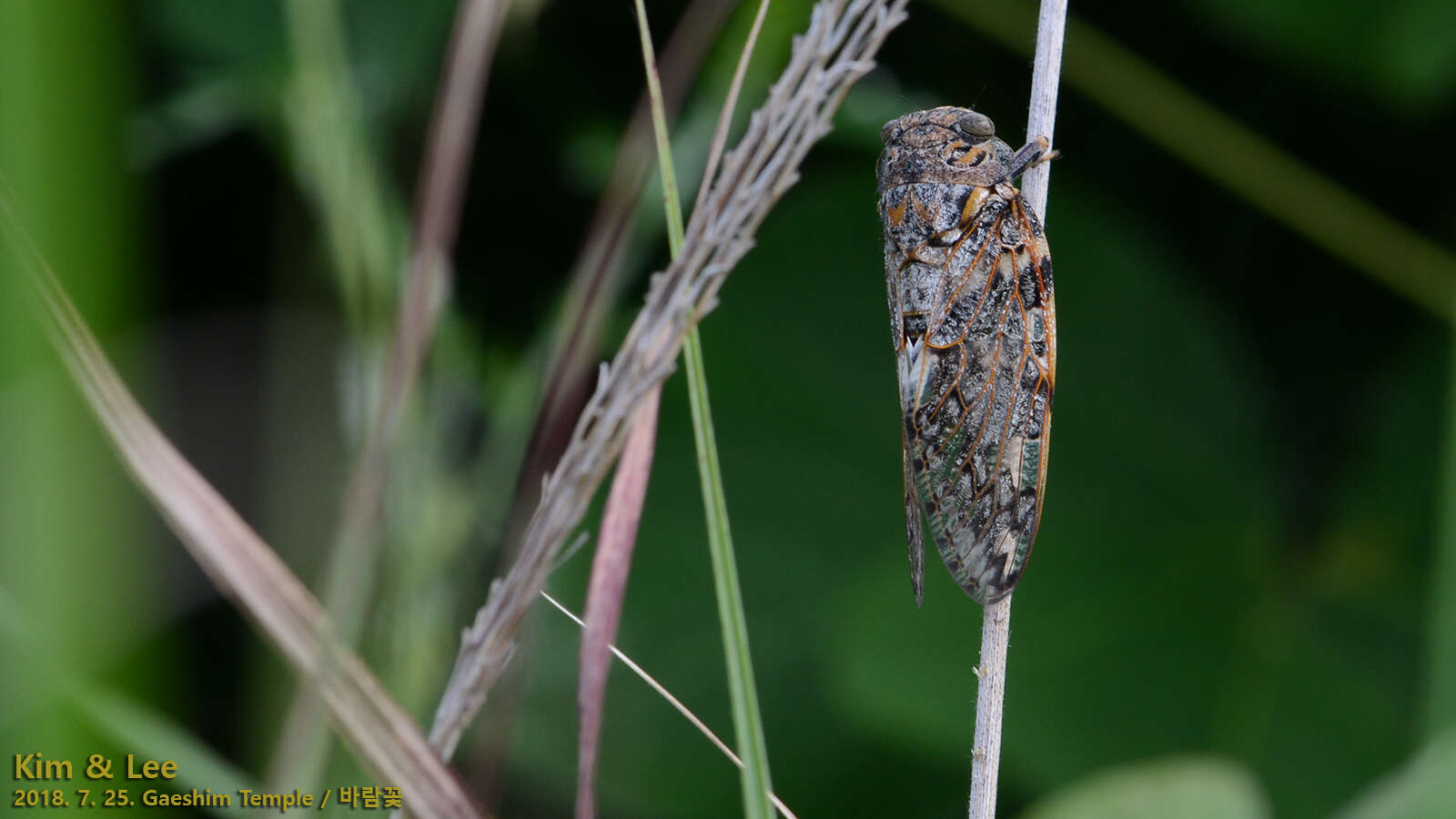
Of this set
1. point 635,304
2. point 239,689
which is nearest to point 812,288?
point 635,304

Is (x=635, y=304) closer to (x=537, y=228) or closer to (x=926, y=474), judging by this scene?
(x=537, y=228)

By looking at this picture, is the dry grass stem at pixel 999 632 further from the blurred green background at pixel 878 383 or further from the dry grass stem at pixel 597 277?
the blurred green background at pixel 878 383

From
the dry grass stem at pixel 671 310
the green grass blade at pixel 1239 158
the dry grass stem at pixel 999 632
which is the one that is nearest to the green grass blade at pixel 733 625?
the dry grass stem at pixel 671 310

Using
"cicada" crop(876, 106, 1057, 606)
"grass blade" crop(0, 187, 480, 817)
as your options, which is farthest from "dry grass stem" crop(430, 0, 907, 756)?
"cicada" crop(876, 106, 1057, 606)

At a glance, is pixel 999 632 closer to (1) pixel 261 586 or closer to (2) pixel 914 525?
(2) pixel 914 525

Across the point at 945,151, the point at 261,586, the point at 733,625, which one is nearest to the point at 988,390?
the point at 945,151

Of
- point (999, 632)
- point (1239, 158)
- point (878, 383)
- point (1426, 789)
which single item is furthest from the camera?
point (878, 383)

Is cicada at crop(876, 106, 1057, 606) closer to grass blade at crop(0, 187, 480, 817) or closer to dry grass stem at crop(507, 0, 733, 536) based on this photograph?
dry grass stem at crop(507, 0, 733, 536)
